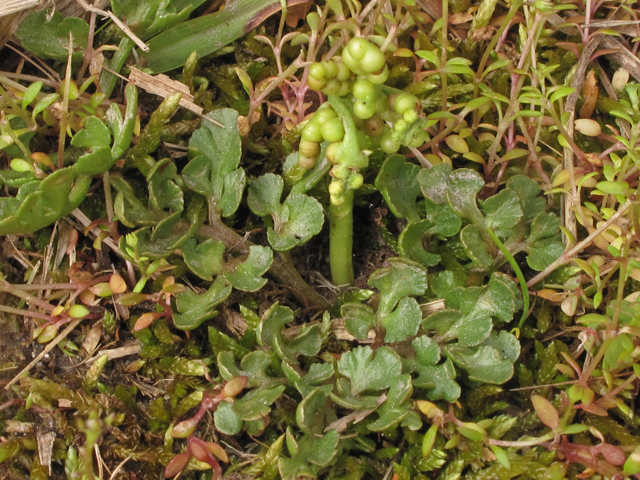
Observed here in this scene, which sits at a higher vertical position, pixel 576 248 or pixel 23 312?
pixel 23 312

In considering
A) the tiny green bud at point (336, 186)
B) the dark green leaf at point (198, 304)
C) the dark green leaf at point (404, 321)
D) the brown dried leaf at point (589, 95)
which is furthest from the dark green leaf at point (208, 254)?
the brown dried leaf at point (589, 95)

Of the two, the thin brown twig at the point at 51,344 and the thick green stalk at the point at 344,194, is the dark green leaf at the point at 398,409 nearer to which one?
the thick green stalk at the point at 344,194

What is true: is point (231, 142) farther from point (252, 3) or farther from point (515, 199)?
point (515, 199)

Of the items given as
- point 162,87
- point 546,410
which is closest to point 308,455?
point 546,410

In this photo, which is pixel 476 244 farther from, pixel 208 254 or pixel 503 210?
pixel 208 254

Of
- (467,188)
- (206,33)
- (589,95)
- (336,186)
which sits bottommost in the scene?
(467,188)

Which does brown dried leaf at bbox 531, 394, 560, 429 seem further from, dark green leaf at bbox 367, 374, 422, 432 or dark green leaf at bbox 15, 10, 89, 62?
dark green leaf at bbox 15, 10, 89, 62

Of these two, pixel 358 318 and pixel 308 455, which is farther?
pixel 358 318
